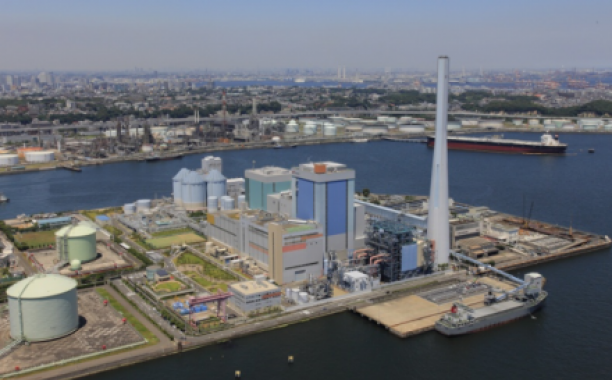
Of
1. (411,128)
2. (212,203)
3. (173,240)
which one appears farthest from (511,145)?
(173,240)

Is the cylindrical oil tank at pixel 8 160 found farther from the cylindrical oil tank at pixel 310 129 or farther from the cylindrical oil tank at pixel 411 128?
the cylindrical oil tank at pixel 411 128

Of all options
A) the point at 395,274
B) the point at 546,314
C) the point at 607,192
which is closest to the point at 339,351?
the point at 395,274

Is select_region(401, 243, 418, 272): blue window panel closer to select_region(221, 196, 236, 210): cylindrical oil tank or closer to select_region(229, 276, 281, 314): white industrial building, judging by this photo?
select_region(229, 276, 281, 314): white industrial building

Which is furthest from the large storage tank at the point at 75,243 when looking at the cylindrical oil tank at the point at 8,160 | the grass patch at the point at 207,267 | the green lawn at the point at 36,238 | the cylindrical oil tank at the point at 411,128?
the cylindrical oil tank at the point at 411,128

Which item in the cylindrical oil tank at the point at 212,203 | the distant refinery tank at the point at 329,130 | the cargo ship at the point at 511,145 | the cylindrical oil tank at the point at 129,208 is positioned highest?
the distant refinery tank at the point at 329,130

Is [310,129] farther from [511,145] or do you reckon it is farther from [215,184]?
[215,184]

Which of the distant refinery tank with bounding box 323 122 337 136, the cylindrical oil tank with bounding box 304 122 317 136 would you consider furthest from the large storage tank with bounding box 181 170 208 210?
the cylindrical oil tank with bounding box 304 122 317 136
